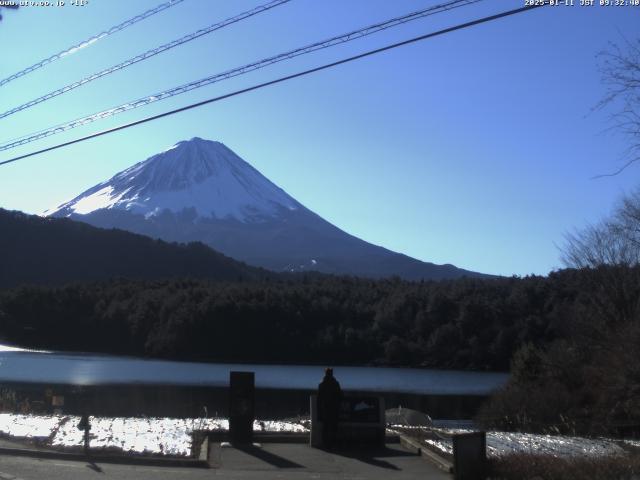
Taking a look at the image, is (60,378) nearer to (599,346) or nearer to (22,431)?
(599,346)

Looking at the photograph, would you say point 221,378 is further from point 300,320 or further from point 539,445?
point 539,445

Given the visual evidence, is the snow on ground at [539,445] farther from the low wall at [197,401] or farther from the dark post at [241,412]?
the low wall at [197,401]

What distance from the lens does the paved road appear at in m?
13.5

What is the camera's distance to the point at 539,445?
1706 cm

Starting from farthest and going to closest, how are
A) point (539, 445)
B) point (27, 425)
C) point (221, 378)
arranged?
point (221, 378) → point (27, 425) → point (539, 445)

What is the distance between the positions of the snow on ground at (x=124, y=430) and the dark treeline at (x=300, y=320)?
184 feet

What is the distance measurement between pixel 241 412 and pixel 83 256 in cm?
14219

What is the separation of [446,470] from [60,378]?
148 feet

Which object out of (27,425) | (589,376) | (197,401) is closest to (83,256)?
(197,401)

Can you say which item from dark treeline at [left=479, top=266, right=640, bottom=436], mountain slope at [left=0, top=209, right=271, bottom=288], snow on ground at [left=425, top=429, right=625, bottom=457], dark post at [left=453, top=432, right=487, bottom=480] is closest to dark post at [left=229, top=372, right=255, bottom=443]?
snow on ground at [left=425, top=429, right=625, bottom=457]

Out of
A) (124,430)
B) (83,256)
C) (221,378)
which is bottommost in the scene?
(124,430)

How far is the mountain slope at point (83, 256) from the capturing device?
476 feet

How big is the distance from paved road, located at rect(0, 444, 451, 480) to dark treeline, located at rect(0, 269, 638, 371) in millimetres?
58426

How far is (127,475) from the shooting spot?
1345cm
